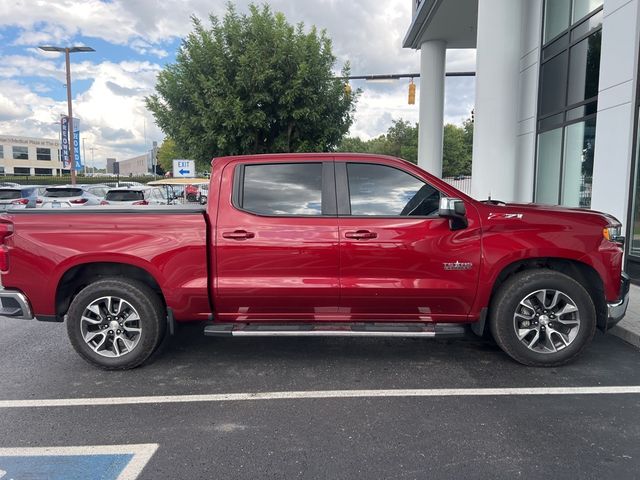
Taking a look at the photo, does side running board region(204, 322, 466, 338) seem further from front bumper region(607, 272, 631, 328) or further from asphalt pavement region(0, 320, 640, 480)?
front bumper region(607, 272, 631, 328)

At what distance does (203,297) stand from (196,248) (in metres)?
0.45

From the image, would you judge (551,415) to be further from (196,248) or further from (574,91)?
(574,91)

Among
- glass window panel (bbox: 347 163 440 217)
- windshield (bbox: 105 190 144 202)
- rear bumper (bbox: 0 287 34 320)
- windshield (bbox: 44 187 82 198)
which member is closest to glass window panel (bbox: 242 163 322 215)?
glass window panel (bbox: 347 163 440 217)

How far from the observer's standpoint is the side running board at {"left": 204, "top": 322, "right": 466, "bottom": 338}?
13.9 ft

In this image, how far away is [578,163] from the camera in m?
9.73

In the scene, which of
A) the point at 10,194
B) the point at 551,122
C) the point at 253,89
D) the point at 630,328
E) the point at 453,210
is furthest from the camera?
the point at 10,194

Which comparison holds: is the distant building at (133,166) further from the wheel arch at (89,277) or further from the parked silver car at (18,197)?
the wheel arch at (89,277)

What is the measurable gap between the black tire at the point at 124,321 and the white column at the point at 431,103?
52.9 ft

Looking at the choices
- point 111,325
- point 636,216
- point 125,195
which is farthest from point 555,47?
point 125,195

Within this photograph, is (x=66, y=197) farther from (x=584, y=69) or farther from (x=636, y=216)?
(x=636, y=216)

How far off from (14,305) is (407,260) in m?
3.59

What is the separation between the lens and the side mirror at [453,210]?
4.12 m

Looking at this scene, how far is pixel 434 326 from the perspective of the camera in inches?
173

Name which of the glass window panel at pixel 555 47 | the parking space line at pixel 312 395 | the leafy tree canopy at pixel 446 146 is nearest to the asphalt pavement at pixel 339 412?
the parking space line at pixel 312 395
